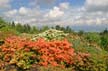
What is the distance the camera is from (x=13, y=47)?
52.2 feet

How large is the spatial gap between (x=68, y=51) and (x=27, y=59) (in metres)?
2.48

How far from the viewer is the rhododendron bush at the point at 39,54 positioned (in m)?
15.2

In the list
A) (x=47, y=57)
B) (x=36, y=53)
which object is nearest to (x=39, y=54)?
(x=36, y=53)

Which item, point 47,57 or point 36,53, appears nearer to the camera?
point 47,57

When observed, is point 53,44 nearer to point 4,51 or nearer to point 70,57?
point 70,57

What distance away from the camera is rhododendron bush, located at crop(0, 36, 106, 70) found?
1519 cm

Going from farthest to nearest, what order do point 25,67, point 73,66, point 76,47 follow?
point 76,47 < point 73,66 < point 25,67

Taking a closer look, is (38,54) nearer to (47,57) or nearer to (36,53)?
(36,53)

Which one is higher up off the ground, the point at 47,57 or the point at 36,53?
the point at 36,53

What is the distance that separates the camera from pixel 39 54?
51.4 ft

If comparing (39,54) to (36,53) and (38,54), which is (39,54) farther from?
(36,53)

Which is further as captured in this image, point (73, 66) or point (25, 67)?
point (73, 66)

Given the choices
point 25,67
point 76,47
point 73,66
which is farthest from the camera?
point 76,47

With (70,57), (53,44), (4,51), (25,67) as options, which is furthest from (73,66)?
(4,51)
